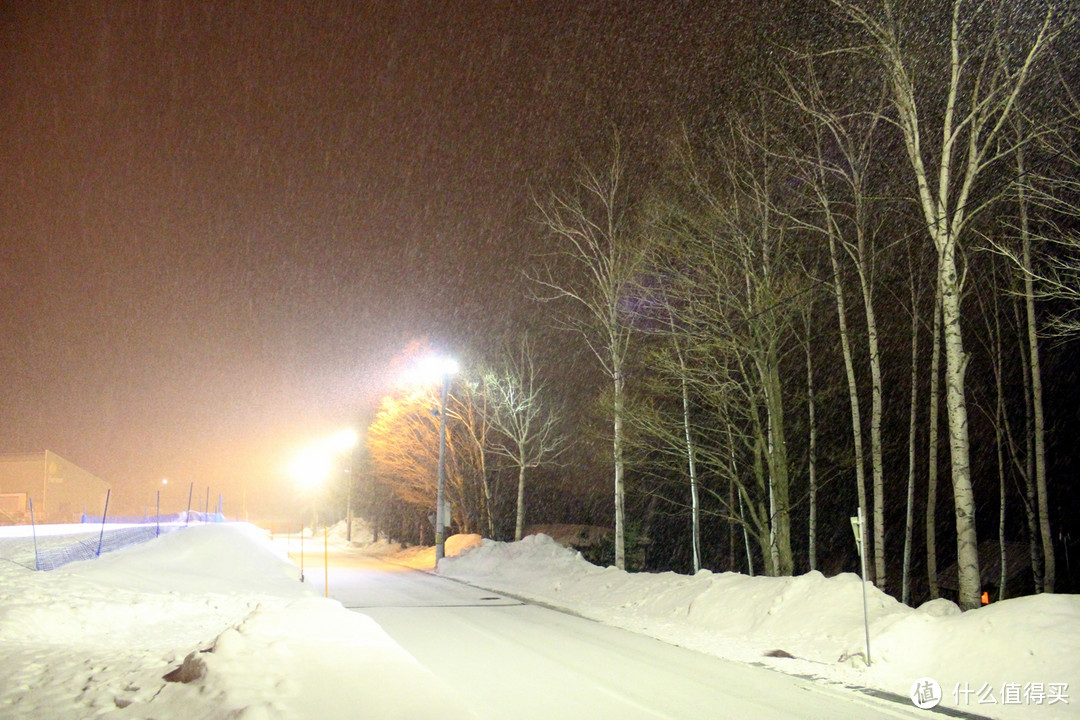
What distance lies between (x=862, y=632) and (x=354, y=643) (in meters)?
7.39

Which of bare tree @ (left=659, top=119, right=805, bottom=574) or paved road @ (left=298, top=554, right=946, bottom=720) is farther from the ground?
bare tree @ (left=659, top=119, right=805, bottom=574)

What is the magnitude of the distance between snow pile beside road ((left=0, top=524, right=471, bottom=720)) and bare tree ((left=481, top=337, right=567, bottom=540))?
63.3ft

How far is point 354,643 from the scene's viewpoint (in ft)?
28.7

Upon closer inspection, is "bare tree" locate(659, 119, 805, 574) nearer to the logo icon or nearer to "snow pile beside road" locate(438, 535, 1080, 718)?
"snow pile beside road" locate(438, 535, 1080, 718)

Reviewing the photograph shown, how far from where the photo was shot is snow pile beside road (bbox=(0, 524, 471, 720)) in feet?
20.5

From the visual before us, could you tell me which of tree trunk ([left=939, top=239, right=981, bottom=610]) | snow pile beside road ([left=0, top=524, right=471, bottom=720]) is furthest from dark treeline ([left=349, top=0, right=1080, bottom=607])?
snow pile beside road ([left=0, top=524, right=471, bottom=720])

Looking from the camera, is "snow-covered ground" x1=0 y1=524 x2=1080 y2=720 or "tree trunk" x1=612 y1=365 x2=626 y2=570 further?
"tree trunk" x1=612 y1=365 x2=626 y2=570

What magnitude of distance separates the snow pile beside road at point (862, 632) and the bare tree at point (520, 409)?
15.2 meters

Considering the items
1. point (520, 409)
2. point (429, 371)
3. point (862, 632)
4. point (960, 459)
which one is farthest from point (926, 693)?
point (429, 371)

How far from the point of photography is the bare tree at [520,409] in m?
34.1

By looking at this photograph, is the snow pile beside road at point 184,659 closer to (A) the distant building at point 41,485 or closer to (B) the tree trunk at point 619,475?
(B) the tree trunk at point 619,475

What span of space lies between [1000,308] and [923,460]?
9.94 metres

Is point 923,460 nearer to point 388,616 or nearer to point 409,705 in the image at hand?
Result: point 388,616

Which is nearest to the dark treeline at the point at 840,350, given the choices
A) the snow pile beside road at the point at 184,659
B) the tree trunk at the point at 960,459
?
the tree trunk at the point at 960,459
